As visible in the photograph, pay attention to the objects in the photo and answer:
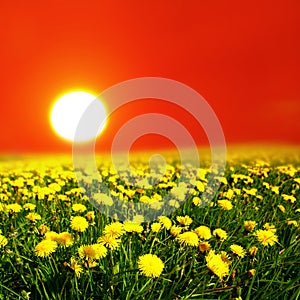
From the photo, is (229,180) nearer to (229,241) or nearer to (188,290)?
(229,241)

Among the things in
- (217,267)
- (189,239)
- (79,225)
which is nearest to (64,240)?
(79,225)

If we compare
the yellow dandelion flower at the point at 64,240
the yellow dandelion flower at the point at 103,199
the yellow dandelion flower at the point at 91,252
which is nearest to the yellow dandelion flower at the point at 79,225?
the yellow dandelion flower at the point at 64,240

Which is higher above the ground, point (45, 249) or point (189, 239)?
A: point (189, 239)

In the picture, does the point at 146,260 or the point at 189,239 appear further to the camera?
the point at 189,239

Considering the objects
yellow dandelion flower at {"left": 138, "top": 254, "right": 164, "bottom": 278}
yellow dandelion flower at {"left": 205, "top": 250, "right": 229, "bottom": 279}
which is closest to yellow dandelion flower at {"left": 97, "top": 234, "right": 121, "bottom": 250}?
yellow dandelion flower at {"left": 138, "top": 254, "right": 164, "bottom": 278}

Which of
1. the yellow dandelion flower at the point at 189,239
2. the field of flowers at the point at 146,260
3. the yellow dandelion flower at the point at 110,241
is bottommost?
the field of flowers at the point at 146,260

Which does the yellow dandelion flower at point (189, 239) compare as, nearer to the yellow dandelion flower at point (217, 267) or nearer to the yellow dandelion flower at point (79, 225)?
the yellow dandelion flower at point (217, 267)

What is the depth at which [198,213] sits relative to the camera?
387 cm

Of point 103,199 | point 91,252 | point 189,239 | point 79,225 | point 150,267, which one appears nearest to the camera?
point 150,267

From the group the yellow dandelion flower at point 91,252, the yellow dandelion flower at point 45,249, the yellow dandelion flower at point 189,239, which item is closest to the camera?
the yellow dandelion flower at point 91,252

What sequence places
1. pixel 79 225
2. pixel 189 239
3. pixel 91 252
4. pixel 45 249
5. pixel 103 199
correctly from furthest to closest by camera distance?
pixel 103 199 < pixel 79 225 < pixel 189 239 < pixel 45 249 < pixel 91 252

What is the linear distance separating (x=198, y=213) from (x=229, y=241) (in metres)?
0.82

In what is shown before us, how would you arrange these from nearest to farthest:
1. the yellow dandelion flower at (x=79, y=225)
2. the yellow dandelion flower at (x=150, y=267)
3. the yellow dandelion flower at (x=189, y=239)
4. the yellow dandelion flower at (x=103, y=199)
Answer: the yellow dandelion flower at (x=150, y=267), the yellow dandelion flower at (x=189, y=239), the yellow dandelion flower at (x=79, y=225), the yellow dandelion flower at (x=103, y=199)

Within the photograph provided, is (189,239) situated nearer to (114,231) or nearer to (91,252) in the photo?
(114,231)
